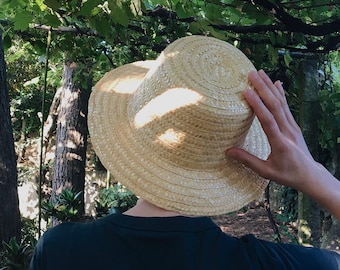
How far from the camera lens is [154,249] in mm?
871

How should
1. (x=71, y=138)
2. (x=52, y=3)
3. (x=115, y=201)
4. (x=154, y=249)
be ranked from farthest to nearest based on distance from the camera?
(x=71, y=138) < (x=115, y=201) < (x=52, y=3) < (x=154, y=249)

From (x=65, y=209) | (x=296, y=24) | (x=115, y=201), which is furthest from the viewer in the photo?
(x=115, y=201)

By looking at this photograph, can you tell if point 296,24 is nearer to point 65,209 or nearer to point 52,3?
point 52,3

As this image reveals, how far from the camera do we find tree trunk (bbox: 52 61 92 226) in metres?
5.79

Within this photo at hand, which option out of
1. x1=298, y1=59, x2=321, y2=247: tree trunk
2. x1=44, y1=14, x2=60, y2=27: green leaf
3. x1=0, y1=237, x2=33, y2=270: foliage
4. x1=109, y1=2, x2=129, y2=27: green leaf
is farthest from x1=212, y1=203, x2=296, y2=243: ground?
x1=109, y1=2, x2=129, y2=27: green leaf

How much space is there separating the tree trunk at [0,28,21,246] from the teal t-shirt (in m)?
2.64

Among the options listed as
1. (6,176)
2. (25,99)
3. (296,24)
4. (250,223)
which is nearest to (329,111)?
(296,24)

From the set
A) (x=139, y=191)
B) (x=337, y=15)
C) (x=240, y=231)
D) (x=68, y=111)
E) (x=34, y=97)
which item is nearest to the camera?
(x=139, y=191)

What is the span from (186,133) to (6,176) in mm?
2787

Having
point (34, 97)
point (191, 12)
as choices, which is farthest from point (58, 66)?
point (191, 12)

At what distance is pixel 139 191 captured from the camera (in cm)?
99

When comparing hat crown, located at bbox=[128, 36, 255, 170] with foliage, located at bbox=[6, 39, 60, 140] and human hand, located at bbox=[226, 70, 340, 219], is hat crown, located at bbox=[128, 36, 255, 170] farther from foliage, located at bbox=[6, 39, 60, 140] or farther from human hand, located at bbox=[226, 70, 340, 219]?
foliage, located at bbox=[6, 39, 60, 140]

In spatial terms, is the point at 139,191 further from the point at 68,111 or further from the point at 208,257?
the point at 68,111

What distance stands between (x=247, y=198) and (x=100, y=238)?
41cm
